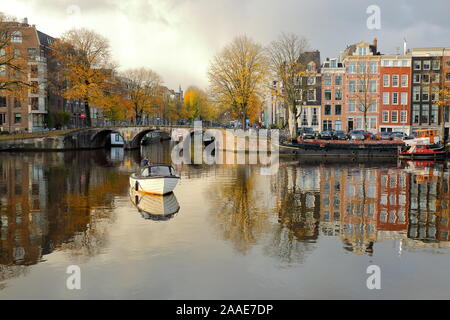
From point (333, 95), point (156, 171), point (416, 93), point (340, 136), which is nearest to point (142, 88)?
point (333, 95)

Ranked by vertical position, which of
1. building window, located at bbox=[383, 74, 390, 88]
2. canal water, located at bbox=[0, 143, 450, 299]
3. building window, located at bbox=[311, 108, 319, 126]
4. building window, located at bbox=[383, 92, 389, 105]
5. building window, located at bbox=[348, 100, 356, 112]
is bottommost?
canal water, located at bbox=[0, 143, 450, 299]

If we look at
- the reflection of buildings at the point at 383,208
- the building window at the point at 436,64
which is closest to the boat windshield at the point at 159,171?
the reflection of buildings at the point at 383,208

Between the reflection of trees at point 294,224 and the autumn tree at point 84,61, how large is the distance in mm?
44168

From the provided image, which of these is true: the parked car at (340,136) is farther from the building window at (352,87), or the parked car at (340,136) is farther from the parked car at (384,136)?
the building window at (352,87)

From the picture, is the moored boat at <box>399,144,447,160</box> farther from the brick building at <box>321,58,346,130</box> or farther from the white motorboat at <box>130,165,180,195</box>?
the white motorboat at <box>130,165,180,195</box>

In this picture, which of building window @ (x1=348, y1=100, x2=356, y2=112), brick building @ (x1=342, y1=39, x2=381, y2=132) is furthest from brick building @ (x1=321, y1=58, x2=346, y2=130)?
building window @ (x1=348, y1=100, x2=356, y2=112)

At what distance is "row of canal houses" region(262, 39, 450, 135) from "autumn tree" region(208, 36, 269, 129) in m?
17.0

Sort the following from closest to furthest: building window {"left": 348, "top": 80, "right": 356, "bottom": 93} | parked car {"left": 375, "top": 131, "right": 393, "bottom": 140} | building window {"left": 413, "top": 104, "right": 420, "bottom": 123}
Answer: parked car {"left": 375, "top": 131, "right": 393, "bottom": 140} < building window {"left": 348, "top": 80, "right": 356, "bottom": 93} < building window {"left": 413, "top": 104, "right": 420, "bottom": 123}

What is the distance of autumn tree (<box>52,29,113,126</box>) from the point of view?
68.5 metres

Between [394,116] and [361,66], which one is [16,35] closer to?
[361,66]

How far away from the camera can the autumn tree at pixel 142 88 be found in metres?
95.6

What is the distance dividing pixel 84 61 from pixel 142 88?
2911cm

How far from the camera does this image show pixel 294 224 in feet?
70.0

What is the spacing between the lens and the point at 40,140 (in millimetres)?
71062
